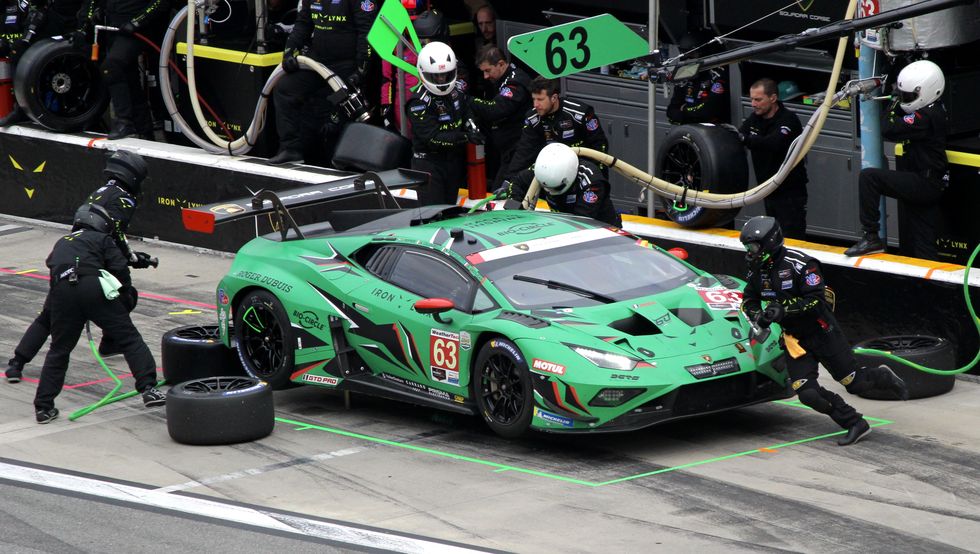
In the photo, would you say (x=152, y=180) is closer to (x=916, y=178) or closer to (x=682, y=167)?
(x=682, y=167)

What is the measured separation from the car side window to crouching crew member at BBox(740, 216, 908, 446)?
1.99 metres

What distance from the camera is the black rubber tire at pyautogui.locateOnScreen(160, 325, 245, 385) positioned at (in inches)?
502

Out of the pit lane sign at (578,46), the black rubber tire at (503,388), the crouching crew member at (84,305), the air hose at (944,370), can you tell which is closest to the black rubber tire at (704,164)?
the pit lane sign at (578,46)

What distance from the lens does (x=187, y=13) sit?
60.3ft

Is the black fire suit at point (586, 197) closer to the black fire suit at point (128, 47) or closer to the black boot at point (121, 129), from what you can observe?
the black fire suit at point (128, 47)

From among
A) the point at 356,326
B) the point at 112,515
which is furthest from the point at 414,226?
the point at 112,515

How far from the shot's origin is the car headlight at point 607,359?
33.8 feet

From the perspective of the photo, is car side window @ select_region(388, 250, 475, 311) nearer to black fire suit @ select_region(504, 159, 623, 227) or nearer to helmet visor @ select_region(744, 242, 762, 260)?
helmet visor @ select_region(744, 242, 762, 260)

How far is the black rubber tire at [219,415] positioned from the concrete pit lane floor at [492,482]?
0.11m

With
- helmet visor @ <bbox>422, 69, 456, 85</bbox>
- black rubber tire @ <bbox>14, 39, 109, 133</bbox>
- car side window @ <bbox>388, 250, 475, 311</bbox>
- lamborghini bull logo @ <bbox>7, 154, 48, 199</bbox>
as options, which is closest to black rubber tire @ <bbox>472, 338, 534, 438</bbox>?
car side window @ <bbox>388, 250, 475, 311</bbox>

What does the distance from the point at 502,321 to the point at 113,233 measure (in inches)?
142

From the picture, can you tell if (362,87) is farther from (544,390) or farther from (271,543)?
(271,543)

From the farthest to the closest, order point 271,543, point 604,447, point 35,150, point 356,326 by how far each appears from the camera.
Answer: point 35,150 → point 356,326 → point 604,447 → point 271,543

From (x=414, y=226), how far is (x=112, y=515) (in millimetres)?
3586
